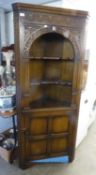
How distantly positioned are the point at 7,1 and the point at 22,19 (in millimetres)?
A: 981

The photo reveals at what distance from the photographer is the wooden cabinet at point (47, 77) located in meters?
1.67

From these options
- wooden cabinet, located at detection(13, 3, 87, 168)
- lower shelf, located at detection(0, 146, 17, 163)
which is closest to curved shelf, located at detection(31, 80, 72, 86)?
wooden cabinet, located at detection(13, 3, 87, 168)

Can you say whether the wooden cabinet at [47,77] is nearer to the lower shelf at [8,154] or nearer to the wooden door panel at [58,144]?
the wooden door panel at [58,144]

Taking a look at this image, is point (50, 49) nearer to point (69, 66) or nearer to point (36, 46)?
point (36, 46)

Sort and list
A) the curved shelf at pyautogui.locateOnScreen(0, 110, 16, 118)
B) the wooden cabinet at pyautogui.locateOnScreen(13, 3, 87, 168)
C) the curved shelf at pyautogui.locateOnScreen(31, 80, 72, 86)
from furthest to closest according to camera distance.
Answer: the curved shelf at pyautogui.locateOnScreen(31, 80, 72, 86), the curved shelf at pyautogui.locateOnScreen(0, 110, 16, 118), the wooden cabinet at pyautogui.locateOnScreen(13, 3, 87, 168)

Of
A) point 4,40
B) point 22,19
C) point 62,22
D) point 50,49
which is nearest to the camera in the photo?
point 22,19

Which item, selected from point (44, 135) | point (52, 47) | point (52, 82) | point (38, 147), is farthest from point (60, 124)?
point (52, 47)

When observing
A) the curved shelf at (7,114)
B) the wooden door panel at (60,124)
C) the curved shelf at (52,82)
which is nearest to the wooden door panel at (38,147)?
the wooden door panel at (60,124)

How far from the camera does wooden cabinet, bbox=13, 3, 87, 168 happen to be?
167cm

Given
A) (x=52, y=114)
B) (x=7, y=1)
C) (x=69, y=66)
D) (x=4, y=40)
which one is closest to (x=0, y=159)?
(x=52, y=114)

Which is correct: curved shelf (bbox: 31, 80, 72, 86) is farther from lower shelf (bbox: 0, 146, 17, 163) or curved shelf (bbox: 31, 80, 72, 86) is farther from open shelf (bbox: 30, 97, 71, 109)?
lower shelf (bbox: 0, 146, 17, 163)

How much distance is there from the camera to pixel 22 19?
160 centimetres

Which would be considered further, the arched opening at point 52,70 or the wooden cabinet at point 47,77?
the arched opening at point 52,70

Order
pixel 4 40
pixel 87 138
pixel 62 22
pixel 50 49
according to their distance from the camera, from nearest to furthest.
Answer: pixel 62 22
pixel 50 49
pixel 4 40
pixel 87 138
